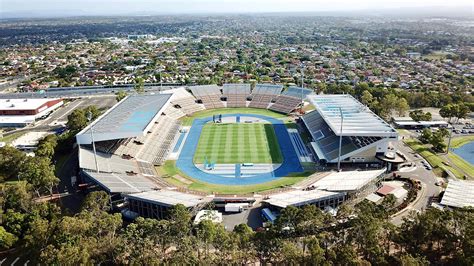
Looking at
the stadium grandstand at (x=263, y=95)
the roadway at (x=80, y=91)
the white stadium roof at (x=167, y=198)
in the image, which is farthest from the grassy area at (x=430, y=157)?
the roadway at (x=80, y=91)

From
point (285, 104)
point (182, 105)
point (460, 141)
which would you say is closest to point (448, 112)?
point (460, 141)

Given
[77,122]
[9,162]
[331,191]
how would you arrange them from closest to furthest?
1. [331,191]
2. [9,162]
3. [77,122]

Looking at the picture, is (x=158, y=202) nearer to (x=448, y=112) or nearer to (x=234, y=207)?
(x=234, y=207)

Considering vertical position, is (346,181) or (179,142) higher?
(346,181)

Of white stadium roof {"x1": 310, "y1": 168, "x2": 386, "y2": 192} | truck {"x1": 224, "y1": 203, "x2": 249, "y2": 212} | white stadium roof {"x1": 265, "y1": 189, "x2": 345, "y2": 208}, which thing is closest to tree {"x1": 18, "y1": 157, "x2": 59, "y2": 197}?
truck {"x1": 224, "y1": 203, "x2": 249, "y2": 212}

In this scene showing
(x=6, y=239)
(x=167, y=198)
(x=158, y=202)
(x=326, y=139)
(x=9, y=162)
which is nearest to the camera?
(x=6, y=239)

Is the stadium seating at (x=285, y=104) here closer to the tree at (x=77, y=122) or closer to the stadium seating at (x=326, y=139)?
the stadium seating at (x=326, y=139)

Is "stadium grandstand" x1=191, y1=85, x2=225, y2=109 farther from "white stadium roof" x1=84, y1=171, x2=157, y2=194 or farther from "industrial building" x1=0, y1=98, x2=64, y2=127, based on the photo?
"white stadium roof" x1=84, y1=171, x2=157, y2=194

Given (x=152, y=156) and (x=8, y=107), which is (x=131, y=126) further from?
(x=8, y=107)
